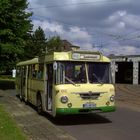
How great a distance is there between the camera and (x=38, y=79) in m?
18.8

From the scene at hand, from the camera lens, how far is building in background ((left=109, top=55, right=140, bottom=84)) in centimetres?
7512

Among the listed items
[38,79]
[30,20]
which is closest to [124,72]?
[30,20]

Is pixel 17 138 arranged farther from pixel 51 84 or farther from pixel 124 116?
pixel 124 116

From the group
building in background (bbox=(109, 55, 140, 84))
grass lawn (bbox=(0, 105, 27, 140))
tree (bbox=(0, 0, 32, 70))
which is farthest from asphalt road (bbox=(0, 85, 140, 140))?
building in background (bbox=(109, 55, 140, 84))

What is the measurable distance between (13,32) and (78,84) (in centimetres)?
2583

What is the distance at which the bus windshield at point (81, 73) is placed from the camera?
15.4m

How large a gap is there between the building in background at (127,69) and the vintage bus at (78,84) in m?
59.2

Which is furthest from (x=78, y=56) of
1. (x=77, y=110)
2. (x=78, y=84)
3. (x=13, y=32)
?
(x=13, y=32)

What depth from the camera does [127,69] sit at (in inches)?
3275

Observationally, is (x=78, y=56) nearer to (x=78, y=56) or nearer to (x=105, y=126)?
(x=78, y=56)

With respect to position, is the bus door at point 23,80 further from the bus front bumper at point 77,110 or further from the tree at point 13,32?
the tree at point 13,32

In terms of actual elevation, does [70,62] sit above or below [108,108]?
above

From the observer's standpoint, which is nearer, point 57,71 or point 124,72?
point 57,71

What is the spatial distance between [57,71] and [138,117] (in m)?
3.91
